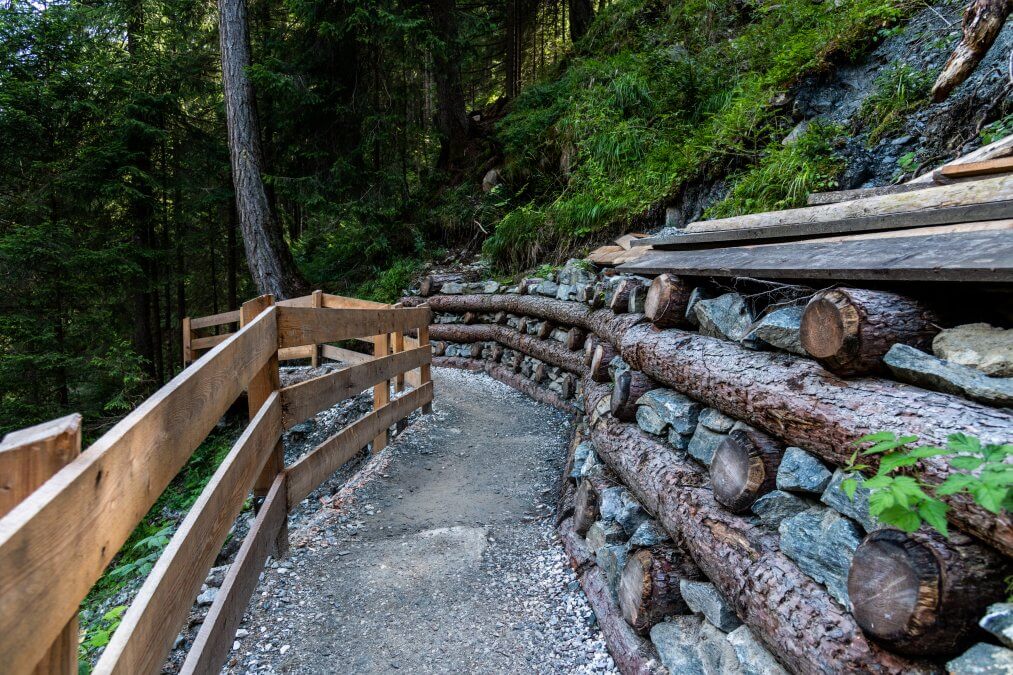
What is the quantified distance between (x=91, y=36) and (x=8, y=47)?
2.01 meters

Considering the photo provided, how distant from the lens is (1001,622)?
46.3 inches

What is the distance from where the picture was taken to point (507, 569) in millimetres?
3324

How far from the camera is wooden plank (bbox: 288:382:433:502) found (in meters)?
3.32

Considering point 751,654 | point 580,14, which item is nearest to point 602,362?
point 751,654

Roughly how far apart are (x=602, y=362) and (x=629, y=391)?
1015mm

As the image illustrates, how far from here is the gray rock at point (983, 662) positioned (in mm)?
1156

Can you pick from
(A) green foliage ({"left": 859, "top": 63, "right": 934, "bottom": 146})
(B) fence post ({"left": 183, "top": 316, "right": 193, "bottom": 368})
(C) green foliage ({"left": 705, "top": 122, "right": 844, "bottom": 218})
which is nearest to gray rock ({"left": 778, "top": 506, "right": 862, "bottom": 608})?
(C) green foliage ({"left": 705, "top": 122, "right": 844, "bottom": 218})

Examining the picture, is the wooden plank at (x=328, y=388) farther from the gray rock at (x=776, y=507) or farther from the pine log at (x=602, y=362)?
the gray rock at (x=776, y=507)

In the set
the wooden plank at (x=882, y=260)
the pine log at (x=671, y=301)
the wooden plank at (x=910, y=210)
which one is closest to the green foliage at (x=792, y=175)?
the wooden plank at (x=910, y=210)

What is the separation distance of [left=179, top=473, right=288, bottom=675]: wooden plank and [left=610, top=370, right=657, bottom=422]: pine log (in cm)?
222

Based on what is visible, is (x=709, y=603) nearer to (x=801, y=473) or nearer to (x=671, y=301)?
(x=801, y=473)

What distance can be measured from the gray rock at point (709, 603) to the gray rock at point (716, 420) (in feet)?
2.30

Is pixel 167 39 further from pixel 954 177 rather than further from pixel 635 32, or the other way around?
pixel 954 177

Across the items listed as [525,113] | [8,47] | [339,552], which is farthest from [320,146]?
[339,552]
